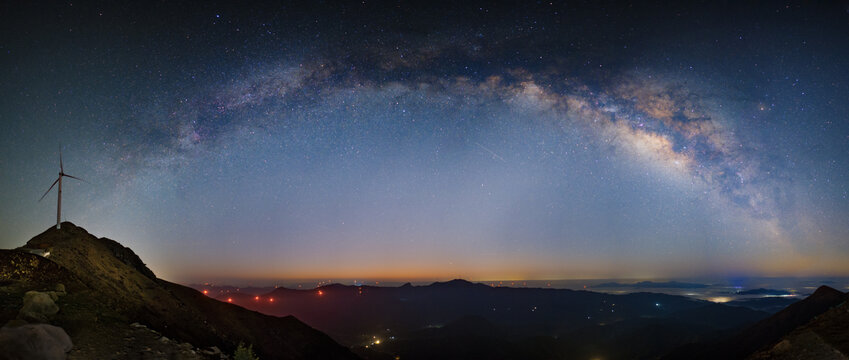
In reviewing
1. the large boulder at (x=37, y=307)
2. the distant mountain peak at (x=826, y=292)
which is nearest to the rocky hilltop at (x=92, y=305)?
the large boulder at (x=37, y=307)

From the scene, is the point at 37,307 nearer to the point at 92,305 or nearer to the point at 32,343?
the point at 92,305

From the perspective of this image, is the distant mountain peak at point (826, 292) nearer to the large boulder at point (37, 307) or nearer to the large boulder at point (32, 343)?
the large boulder at point (32, 343)

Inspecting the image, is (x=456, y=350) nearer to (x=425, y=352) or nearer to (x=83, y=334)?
(x=425, y=352)

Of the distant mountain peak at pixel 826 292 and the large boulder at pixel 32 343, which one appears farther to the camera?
the distant mountain peak at pixel 826 292

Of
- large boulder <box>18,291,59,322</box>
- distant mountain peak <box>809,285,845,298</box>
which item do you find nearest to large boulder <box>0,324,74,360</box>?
large boulder <box>18,291,59,322</box>

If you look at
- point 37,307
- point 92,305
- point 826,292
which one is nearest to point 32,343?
point 37,307
